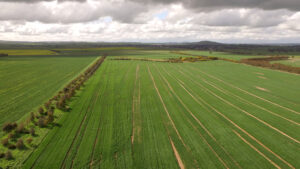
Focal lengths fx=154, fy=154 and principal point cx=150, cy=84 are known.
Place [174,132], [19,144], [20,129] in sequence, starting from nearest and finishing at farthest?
1. [19,144]
2. [20,129]
3. [174,132]

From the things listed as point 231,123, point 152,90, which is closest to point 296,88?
point 231,123

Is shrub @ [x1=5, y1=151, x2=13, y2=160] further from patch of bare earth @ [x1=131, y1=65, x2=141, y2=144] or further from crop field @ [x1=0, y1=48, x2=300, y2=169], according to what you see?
patch of bare earth @ [x1=131, y1=65, x2=141, y2=144]

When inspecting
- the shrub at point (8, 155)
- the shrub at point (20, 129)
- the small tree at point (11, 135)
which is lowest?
the shrub at point (8, 155)

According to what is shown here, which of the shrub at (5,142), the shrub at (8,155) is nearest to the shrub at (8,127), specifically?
the shrub at (5,142)

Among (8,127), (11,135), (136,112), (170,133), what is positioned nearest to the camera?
(11,135)

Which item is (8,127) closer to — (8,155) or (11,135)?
(11,135)

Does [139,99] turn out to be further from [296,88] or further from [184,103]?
[296,88]

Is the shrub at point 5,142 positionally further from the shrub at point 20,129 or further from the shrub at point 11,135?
the shrub at point 20,129

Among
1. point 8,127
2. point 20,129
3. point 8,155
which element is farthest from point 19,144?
point 8,127
